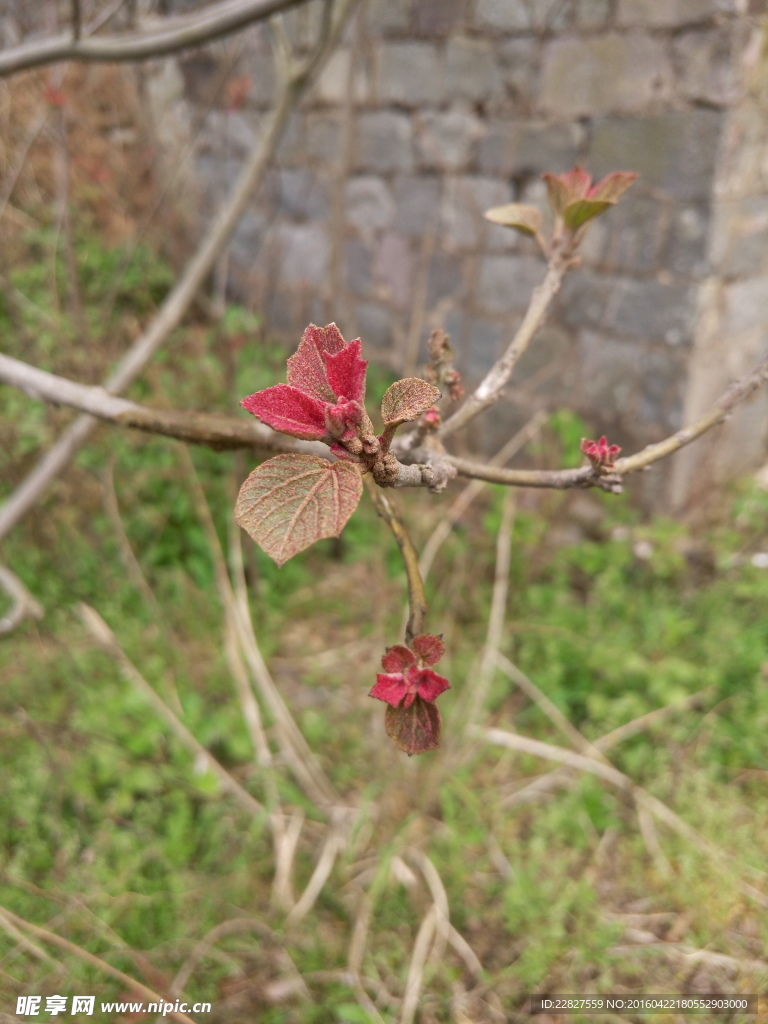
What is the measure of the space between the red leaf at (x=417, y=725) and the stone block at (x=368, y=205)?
343 cm

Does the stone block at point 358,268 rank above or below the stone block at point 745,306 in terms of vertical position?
above

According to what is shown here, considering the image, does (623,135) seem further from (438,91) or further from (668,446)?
(668,446)

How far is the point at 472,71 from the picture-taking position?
3.04 meters

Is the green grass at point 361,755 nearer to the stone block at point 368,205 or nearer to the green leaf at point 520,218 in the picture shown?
the stone block at point 368,205

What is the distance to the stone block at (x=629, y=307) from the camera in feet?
9.12

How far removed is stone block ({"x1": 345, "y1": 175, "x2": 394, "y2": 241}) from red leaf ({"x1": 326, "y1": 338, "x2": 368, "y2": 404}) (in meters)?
3.37

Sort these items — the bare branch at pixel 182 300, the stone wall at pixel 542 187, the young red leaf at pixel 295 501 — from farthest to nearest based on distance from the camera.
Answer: the stone wall at pixel 542 187 → the bare branch at pixel 182 300 → the young red leaf at pixel 295 501

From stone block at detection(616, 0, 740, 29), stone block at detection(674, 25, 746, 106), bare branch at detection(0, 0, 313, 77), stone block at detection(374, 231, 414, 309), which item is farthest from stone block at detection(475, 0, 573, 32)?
bare branch at detection(0, 0, 313, 77)

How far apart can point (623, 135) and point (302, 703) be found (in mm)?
2346

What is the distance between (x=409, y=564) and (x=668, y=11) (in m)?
2.71

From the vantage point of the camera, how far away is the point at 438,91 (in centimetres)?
318

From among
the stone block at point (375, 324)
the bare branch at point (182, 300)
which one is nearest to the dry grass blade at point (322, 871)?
the bare branch at point (182, 300)

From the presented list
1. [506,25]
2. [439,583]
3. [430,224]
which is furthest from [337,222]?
[439,583]

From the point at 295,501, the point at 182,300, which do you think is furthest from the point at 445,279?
the point at 295,501
